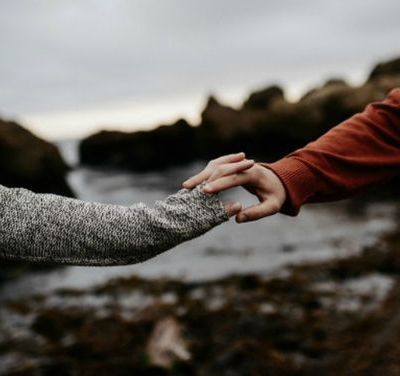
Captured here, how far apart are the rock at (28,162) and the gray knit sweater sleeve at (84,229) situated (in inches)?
703

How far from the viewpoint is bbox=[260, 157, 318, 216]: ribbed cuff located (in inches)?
83.4

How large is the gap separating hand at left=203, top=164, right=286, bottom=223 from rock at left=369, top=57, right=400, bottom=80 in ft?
119

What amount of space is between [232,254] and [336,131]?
12627mm

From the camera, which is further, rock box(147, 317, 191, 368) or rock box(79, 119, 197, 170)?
rock box(79, 119, 197, 170)

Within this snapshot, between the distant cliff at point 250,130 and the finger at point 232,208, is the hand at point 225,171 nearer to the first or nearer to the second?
the finger at point 232,208

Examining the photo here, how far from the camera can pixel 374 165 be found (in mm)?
2266

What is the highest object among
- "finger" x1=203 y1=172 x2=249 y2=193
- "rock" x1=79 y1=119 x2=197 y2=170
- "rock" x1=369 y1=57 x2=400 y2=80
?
"finger" x1=203 y1=172 x2=249 y2=193

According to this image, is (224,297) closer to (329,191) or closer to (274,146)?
(329,191)

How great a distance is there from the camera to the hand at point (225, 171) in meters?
1.96

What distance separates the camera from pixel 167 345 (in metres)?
7.67

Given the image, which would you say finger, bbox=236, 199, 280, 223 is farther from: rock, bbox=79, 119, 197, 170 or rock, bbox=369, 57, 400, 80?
rock, bbox=79, 119, 197, 170

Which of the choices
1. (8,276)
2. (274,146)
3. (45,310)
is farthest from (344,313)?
(274,146)

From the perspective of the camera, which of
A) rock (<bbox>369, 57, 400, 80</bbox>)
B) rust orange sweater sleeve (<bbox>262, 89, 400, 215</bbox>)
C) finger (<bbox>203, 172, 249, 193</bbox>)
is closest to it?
finger (<bbox>203, 172, 249, 193</bbox>)

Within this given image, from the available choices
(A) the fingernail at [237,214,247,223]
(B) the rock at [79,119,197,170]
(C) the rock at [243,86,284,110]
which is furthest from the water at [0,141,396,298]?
(B) the rock at [79,119,197,170]
